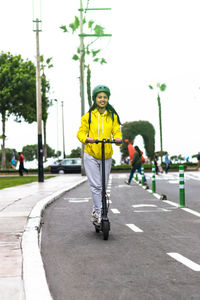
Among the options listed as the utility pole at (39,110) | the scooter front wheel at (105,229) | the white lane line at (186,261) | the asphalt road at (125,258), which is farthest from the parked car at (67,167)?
the white lane line at (186,261)

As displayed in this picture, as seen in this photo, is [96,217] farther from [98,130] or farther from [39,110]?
[39,110]

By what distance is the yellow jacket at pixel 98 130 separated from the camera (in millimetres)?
6738

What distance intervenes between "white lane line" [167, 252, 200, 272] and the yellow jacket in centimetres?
194

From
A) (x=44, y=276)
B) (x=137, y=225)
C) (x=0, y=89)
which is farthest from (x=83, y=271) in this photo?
(x=0, y=89)

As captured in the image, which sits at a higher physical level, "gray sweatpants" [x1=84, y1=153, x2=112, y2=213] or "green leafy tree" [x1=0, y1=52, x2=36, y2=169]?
"green leafy tree" [x1=0, y1=52, x2=36, y2=169]

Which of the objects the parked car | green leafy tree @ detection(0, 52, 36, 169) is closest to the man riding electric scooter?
the parked car

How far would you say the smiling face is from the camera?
271 inches

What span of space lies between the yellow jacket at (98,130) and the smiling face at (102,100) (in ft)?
0.30

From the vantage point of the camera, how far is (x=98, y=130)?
684 cm

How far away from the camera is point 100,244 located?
609 cm

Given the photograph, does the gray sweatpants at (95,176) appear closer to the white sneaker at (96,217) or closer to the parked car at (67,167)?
the white sneaker at (96,217)

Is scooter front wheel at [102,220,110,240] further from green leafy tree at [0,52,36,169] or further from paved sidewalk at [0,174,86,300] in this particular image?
green leafy tree at [0,52,36,169]

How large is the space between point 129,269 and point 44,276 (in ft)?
2.87

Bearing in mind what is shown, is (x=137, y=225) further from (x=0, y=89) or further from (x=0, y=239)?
(x=0, y=89)
